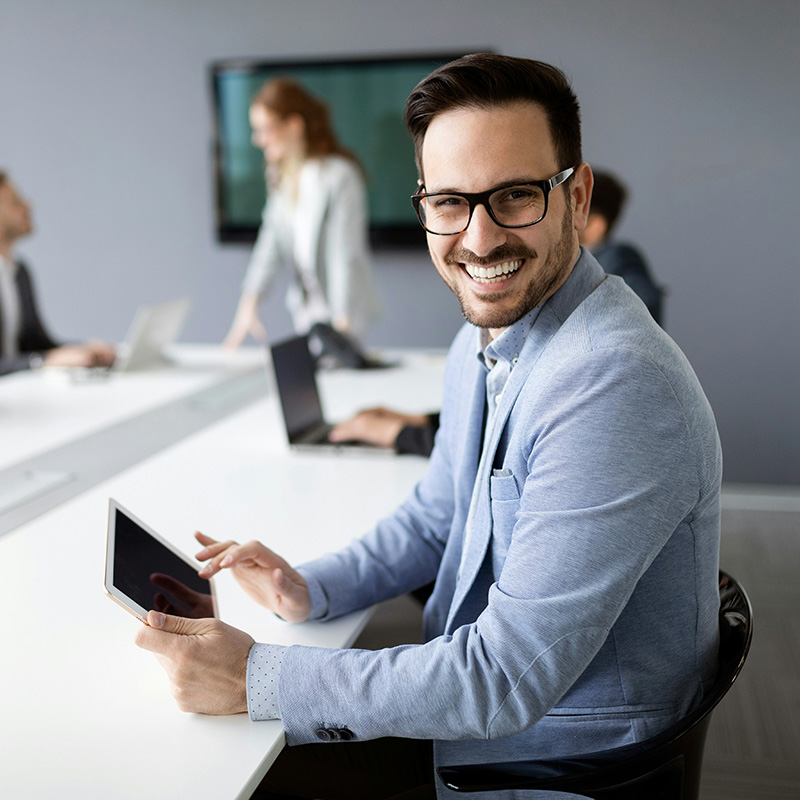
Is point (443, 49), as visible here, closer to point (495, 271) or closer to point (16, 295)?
point (16, 295)

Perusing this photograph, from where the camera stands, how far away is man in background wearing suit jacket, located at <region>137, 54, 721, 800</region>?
35.8 inches

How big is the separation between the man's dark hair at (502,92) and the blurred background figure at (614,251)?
1.37 meters

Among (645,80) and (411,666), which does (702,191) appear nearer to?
(645,80)

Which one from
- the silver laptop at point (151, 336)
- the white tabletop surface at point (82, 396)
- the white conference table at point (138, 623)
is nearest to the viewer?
the white conference table at point (138, 623)

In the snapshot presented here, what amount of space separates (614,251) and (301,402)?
1.21 meters

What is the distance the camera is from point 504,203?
42.0 inches

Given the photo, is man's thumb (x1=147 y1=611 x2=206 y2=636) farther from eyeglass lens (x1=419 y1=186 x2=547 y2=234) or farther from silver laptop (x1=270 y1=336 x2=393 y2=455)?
silver laptop (x1=270 y1=336 x2=393 y2=455)

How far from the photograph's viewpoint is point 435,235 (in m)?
1.15

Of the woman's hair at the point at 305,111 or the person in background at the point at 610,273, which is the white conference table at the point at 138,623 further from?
the woman's hair at the point at 305,111

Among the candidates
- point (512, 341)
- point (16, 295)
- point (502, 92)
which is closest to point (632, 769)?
point (512, 341)

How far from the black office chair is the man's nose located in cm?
58

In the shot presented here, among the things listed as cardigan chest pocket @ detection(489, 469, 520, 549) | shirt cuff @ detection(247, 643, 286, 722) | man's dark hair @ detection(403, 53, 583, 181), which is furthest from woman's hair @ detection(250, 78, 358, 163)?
shirt cuff @ detection(247, 643, 286, 722)

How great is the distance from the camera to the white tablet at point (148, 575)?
1.00 metres

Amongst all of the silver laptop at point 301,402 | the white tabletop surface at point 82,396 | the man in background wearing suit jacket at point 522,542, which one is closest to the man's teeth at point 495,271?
the man in background wearing suit jacket at point 522,542
